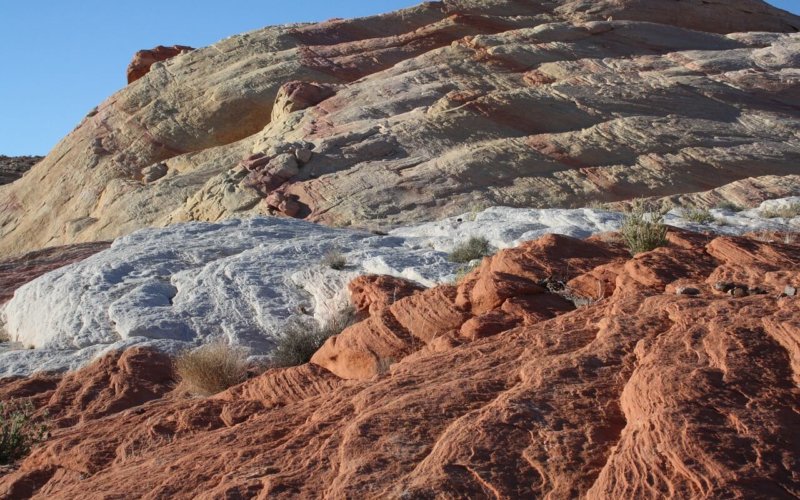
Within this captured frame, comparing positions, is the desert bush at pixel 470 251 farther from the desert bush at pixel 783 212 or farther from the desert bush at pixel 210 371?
the desert bush at pixel 783 212

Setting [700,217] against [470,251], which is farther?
[700,217]

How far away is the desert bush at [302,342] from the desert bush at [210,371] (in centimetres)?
55

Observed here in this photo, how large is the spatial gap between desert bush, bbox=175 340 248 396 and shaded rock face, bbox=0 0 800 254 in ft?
43.0

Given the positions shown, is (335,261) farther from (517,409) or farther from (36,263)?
(36,263)

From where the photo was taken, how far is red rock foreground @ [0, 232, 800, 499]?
5.48 metres

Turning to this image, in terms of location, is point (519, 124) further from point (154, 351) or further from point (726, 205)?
point (154, 351)

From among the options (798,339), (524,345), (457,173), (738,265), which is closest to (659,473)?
(798,339)

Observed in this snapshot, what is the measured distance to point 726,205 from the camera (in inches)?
898

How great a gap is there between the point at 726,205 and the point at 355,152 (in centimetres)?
968

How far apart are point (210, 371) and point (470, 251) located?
190 inches

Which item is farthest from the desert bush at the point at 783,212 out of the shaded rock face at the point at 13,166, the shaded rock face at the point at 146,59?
the shaded rock face at the point at 13,166

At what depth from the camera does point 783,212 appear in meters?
17.6

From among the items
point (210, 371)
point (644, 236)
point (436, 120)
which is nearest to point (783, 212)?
point (644, 236)

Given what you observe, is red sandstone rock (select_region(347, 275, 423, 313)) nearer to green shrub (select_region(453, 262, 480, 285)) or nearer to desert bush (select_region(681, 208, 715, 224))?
green shrub (select_region(453, 262, 480, 285))
